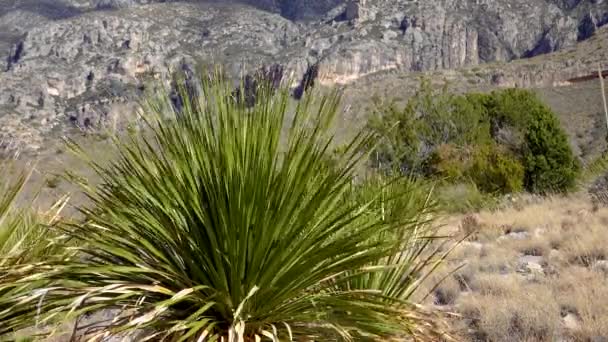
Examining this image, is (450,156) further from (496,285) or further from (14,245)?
(14,245)

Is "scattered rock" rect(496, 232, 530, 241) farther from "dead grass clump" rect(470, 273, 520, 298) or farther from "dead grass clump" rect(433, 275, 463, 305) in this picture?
"dead grass clump" rect(433, 275, 463, 305)

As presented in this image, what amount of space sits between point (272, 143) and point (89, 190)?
2.40ft

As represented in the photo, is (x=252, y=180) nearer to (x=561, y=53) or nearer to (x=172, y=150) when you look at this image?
(x=172, y=150)

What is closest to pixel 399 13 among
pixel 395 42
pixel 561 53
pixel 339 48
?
pixel 395 42

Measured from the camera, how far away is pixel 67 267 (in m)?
2.14

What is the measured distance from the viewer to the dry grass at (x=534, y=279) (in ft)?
16.2

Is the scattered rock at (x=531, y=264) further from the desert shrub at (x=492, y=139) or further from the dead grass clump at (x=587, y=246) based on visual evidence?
the desert shrub at (x=492, y=139)

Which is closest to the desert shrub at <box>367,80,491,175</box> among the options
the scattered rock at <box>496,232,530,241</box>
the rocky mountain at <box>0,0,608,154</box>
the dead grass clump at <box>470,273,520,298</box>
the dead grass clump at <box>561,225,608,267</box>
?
the scattered rock at <box>496,232,530,241</box>

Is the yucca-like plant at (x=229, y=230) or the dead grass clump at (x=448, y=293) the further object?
the dead grass clump at (x=448, y=293)

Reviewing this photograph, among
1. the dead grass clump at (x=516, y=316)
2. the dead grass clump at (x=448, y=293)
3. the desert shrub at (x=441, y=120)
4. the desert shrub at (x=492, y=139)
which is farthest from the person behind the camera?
the desert shrub at (x=441, y=120)

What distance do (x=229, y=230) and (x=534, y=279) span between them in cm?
560

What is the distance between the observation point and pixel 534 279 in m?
6.89

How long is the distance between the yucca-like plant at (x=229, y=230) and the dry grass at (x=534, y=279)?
3.70 ft

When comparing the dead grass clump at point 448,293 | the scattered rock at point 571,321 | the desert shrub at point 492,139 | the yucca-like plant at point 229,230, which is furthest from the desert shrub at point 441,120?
the yucca-like plant at point 229,230
